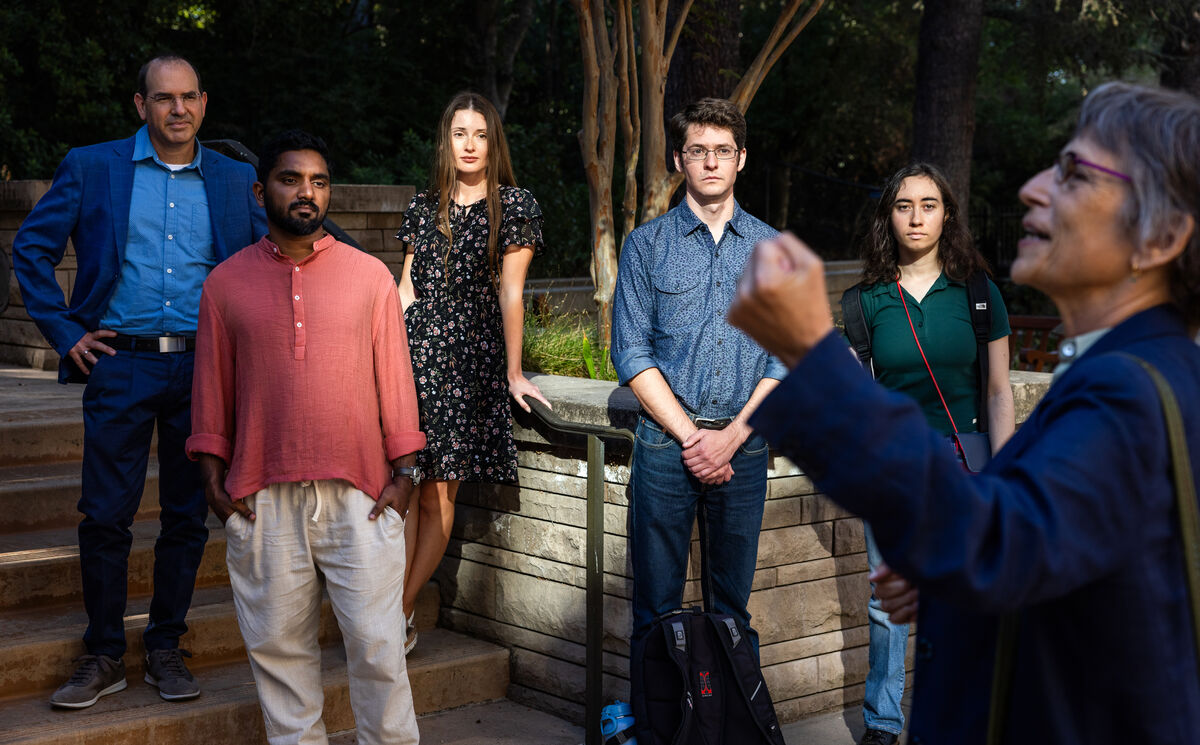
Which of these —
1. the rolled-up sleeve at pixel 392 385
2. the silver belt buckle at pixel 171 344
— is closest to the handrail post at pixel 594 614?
the rolled-up sleeve at pixel 392 385

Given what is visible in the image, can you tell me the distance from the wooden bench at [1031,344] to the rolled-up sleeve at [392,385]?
23.3 ft

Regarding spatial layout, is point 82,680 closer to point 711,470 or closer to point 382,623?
point 382,623

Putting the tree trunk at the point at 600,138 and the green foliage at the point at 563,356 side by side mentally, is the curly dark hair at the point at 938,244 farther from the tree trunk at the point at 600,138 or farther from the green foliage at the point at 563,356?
the tree trunk at the point at 600,138

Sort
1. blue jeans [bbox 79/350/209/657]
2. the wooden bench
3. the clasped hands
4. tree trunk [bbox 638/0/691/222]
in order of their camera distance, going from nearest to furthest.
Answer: the clasped hands
blue jeans [bbox 79/350/209/657]
tree trunk [bbox 638/0/691/222]
the wooden bench

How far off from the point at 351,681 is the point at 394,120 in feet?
50.1

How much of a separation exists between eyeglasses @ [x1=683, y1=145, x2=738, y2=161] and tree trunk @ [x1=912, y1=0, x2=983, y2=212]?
998 centimetres

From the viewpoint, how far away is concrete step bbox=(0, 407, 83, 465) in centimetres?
566

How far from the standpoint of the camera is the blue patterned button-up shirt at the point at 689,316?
13.1 ft

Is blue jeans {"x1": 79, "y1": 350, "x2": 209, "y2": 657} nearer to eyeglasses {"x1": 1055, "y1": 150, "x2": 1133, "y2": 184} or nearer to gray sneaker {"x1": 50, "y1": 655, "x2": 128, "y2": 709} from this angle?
gray sneaker {"x1": 50, "y1": 655, "x2": 128, "y2": 709}

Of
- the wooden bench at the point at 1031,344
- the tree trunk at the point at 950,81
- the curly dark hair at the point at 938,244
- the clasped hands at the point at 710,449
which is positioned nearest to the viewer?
the clasped hands at the point at 710,449

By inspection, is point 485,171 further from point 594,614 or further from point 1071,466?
point 1071,466

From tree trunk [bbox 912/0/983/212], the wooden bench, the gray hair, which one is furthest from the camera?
tree trunk [bbox 912/0/983/212]

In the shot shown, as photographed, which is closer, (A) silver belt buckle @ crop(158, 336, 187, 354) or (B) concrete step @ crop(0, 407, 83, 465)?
Answer: (A) silver belt buckle @ crop(158, 336, 187, 354)

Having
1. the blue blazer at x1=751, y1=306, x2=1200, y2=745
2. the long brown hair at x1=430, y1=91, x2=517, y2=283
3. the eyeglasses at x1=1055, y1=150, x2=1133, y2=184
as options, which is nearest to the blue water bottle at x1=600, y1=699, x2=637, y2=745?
the long brown hair at x1=430, y1=91, x2=517, y2=283
